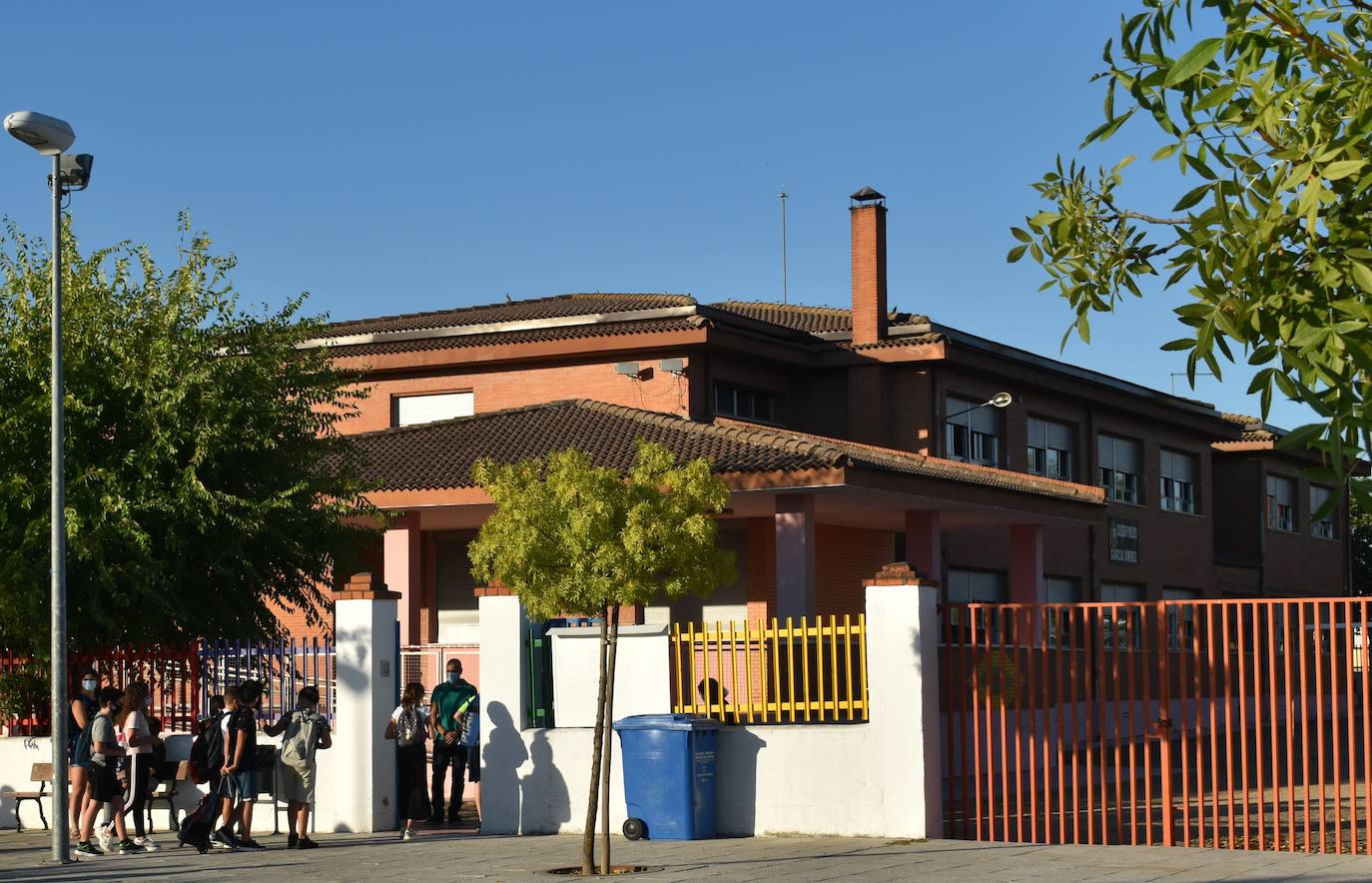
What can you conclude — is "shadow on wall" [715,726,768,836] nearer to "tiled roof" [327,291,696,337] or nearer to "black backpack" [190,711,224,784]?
"black backpack" [190,711,224,784]

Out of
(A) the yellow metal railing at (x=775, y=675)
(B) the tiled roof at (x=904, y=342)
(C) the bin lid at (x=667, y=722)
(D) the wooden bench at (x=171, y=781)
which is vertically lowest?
(D) the wooden bench at (x=171, y=781)

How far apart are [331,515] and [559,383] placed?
11830mm

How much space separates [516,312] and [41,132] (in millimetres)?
22879

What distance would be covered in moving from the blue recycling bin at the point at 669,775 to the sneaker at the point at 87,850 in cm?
490

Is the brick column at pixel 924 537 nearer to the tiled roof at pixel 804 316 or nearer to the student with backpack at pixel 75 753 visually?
the tiled roof at pixel 804 316

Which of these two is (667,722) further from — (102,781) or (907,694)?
(102,781)

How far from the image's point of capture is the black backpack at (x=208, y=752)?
16.8 m

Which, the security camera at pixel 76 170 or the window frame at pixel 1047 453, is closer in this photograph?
the security camera at pixel 76 170

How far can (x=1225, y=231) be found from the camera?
7223 mm

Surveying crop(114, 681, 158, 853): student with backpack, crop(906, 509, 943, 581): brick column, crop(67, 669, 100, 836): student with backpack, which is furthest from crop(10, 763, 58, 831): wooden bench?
Result: crop(906, 509, 943, 581): brick column

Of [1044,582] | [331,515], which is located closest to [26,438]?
[331,515]

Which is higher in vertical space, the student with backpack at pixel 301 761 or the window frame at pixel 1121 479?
the window frame at pixel 1121 479

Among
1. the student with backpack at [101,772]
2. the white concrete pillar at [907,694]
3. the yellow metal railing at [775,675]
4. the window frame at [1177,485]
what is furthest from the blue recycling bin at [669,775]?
the window frame at [1177,485]

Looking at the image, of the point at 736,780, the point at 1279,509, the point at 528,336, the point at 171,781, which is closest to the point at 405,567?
the point at 528,336
